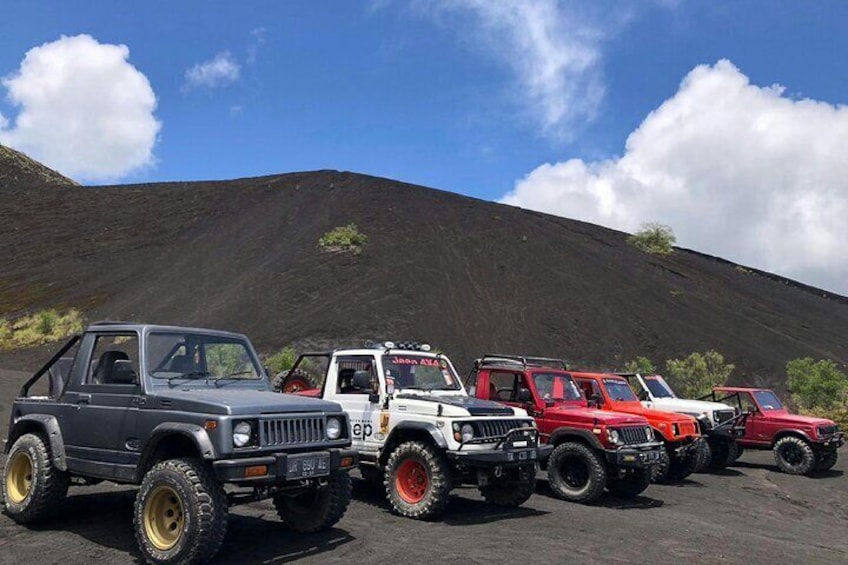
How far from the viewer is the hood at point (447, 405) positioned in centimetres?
906

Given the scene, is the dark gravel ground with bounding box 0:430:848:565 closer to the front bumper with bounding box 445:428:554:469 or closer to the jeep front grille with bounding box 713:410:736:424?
the front bumper with bounding box 445:428:554:469

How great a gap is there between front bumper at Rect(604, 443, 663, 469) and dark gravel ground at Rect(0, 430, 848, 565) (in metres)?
0.70

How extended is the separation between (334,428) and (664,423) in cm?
867

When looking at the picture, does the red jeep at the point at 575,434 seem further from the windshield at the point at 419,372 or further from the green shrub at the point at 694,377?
the green shrub at the point at 694,377

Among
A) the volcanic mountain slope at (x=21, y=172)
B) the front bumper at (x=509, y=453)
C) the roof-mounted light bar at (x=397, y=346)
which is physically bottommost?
the front bumper at (x=509, y=453)

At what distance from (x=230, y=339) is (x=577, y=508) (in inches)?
226

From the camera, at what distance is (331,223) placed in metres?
51.6

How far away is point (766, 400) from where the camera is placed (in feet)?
57.4

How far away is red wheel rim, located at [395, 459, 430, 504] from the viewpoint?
358 inches

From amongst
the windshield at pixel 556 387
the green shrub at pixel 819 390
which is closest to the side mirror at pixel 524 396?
the windshield at pixel 556 387

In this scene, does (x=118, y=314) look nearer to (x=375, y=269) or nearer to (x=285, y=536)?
(x=375, y=269)

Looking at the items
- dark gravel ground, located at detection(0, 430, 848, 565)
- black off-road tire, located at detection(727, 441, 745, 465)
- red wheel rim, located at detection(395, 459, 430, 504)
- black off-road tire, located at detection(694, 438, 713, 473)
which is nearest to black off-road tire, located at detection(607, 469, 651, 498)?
dark gravel ground, located at detection(0, 430, 848, 565)

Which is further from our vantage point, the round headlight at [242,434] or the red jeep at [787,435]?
the red jeep at [787,435]

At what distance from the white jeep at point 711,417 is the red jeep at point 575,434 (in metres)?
3.97
